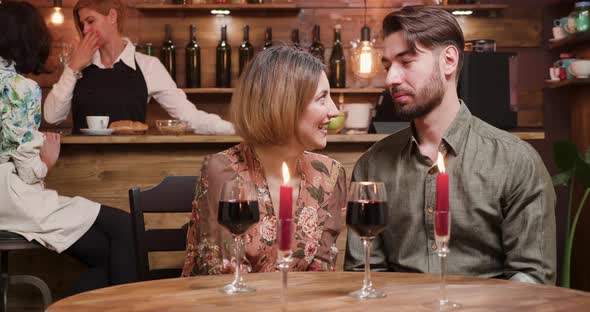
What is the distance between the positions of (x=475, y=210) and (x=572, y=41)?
115 inches

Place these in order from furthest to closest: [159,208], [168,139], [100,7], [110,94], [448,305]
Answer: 1. [110,94]
2. [100,7]
3. [168,139]
4. [159,208]
5. [448,305]

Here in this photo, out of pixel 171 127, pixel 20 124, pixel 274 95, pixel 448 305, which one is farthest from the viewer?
pixel 171 127

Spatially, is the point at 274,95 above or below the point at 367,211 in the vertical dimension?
above

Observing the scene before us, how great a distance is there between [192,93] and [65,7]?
1.00 metres

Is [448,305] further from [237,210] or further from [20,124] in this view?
[20,124]

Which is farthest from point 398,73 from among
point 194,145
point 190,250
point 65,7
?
point 65,7

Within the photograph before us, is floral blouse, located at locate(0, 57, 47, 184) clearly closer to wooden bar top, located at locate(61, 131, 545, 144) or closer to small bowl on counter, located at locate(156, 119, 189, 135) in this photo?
wooden bar top, located at locate(61, 131, 545, 144)

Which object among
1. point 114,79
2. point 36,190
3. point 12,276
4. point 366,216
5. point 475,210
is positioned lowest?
point 12,276

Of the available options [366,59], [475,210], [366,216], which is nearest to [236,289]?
[366,216]

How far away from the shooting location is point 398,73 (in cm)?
212

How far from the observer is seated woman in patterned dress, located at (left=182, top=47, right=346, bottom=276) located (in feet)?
6.61

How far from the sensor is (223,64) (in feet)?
17.8

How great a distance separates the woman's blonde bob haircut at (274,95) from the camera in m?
2.03

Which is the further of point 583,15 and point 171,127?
point 583,15
